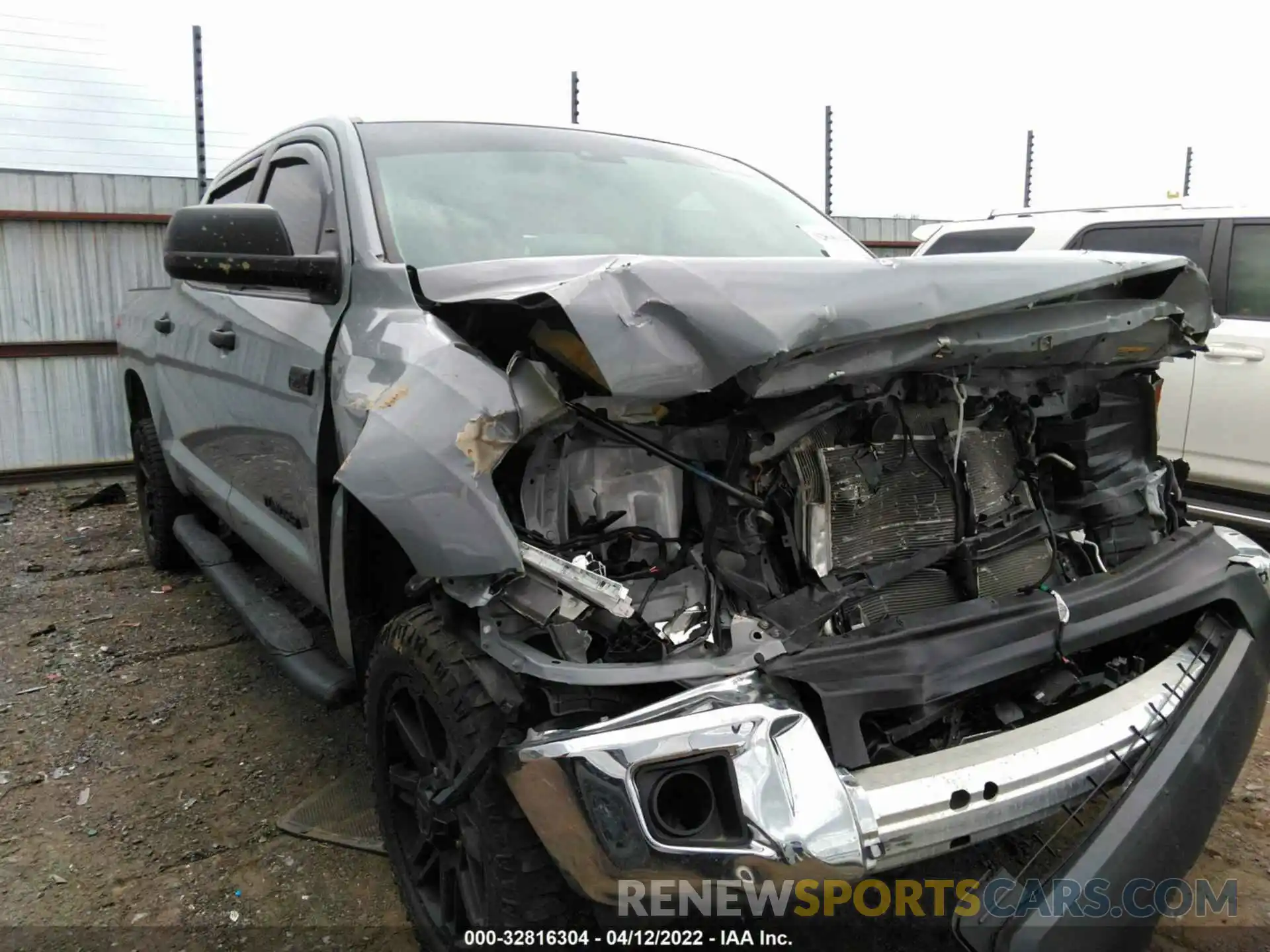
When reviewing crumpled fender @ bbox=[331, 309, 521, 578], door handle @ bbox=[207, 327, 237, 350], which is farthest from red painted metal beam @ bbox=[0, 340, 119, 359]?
crumpled fender @ bbox=[331, 309, 521, 578]

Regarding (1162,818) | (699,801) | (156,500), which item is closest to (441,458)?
(699,801)

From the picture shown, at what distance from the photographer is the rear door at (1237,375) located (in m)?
4.71

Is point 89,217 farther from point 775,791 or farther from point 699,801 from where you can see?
point 775,791

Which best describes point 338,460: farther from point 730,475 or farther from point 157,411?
point 157,411

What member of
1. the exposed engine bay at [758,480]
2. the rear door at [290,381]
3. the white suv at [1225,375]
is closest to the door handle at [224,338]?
the rear door at [290,381]

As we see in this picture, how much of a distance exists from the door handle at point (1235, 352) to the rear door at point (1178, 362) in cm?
11

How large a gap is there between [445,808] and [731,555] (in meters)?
0.79

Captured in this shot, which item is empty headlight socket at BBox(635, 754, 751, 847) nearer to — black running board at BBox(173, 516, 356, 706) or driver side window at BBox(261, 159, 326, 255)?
black running board at BBox(173, 516, 356, 706)

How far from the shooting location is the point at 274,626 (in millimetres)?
3047

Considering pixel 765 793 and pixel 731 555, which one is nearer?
pixel 765 793

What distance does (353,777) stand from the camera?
3014 mm

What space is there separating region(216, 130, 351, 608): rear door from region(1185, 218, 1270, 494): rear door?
426cm

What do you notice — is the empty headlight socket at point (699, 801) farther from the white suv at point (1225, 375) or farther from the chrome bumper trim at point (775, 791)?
the white suv at point (1225, 375)

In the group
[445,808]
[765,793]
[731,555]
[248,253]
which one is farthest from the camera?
[248,253]
